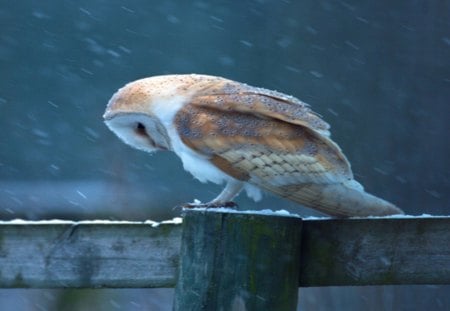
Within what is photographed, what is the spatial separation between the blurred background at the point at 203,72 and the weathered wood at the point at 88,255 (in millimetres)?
2912

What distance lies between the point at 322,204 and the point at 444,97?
293 centimetres

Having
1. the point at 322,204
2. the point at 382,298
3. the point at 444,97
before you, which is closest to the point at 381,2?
the point at 444,97

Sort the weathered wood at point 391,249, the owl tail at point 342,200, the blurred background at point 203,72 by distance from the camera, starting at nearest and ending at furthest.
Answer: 1. the weathered wood at point 391,249
2. the owl tail at point 342,200
3. the blurred background at point 203,72

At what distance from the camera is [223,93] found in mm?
2967

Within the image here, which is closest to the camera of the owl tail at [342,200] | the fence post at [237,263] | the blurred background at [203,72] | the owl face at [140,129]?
the fence post at [237,263]

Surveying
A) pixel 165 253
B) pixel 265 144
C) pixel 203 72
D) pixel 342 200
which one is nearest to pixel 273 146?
pixel 265 144

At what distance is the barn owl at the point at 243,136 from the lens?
111 inches

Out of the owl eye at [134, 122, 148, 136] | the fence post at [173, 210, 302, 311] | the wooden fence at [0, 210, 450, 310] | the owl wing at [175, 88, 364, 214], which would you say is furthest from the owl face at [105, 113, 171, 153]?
the fence post at [173, 210, 302, 311]

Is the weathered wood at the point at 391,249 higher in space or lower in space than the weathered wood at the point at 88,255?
higher

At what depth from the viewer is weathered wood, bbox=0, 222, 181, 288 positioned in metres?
2.71

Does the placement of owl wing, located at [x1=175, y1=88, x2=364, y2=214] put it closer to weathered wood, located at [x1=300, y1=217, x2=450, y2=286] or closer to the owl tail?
the owl tail

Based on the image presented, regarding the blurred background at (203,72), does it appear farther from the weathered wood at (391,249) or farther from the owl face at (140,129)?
the weathered wood at (391,249)

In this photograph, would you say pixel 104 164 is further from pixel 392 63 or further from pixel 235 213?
pixel 235 213

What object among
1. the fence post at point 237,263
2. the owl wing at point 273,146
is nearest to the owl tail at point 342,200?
the owl wing at point 273,146
